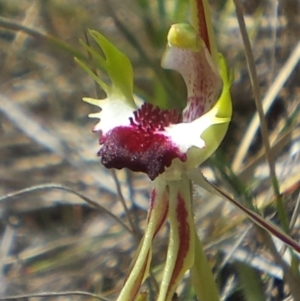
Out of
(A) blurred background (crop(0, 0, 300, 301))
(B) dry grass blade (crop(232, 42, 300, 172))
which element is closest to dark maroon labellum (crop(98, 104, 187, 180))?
(A) blurred background (crop(0, 0, 300, 301))

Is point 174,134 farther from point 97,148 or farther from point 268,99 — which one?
point 97,148

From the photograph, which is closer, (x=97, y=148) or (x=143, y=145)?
(x=143, y=145)

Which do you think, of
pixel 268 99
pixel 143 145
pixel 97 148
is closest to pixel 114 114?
pixel 143 145

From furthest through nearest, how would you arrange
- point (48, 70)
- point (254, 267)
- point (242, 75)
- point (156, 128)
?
point (48, 70) < point (242, 75) < point (254, 267) < point (156, 128)

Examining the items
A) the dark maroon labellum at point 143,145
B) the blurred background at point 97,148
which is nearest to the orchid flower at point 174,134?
the dark maroon labellum at point 143,145

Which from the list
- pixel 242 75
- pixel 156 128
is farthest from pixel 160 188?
pixel 242 75

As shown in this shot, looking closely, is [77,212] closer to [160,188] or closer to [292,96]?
[292,96]

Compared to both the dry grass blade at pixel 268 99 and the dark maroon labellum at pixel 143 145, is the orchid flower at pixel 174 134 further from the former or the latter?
the dry grass blade at pixel 268 99
